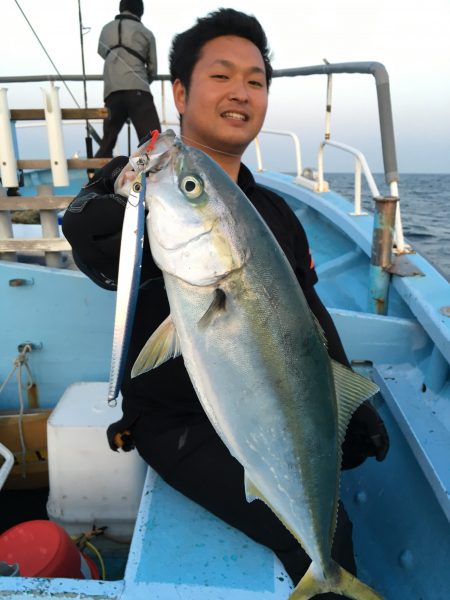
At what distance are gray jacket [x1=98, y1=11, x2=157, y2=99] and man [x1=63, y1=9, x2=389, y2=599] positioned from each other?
361 cm

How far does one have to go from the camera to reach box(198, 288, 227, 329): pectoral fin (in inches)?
52.6

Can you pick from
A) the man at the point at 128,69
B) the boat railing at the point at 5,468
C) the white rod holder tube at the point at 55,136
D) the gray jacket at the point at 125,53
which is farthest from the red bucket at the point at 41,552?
the gray jacket at the point at 125,53

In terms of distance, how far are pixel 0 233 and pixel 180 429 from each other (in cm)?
260

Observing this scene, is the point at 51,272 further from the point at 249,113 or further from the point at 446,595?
the point at 446,595

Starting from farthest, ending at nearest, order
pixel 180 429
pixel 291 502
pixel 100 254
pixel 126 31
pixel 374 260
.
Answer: pixel 126 31 < pixel 374 260 < pixel 180 429 < pixel 100 254 < pixel 291 502

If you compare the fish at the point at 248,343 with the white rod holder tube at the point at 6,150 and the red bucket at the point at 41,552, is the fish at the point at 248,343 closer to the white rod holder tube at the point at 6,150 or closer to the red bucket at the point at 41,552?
the red bucket at the point at 41,552

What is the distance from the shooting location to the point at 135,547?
1.68 metres

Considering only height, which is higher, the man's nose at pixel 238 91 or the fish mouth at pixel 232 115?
the man's nose at pixel 238 91

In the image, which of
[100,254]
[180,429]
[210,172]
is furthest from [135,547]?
[210,172]

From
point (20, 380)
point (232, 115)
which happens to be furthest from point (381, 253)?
point (20, 380)

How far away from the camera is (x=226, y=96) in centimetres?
195

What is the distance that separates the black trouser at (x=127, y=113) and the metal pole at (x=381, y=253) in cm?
318

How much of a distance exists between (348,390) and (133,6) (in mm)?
5517

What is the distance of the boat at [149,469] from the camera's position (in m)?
1.63
